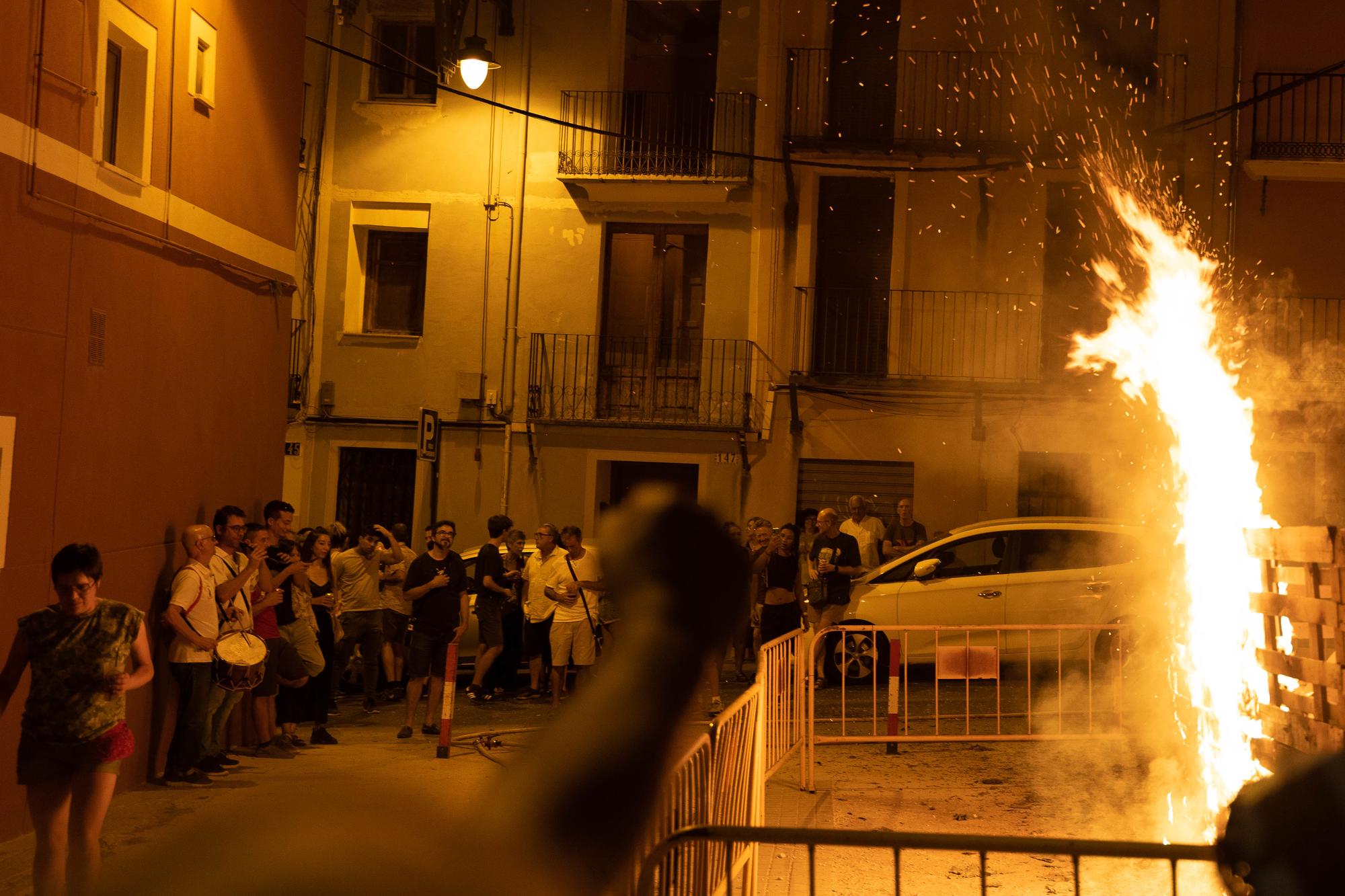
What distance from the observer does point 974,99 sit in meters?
19.6

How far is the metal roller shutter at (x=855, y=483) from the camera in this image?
63.3 feet

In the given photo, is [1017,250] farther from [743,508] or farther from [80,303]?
[80,303]

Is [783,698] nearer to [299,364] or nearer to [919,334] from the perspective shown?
[919,334]

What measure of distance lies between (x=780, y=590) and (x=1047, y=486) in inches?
284

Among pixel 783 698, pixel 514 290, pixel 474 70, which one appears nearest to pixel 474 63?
pixel 474 70

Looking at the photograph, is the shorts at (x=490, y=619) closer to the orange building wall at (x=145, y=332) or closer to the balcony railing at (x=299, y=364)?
the orange building wall at (x=145, y=332)

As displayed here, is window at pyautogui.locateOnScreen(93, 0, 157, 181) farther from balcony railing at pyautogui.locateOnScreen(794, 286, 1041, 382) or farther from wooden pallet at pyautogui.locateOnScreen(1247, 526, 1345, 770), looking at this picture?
balcony railing at pyautogui.locateOnScreen(794, 286, 1041, 382)

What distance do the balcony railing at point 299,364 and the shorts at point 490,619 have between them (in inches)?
327

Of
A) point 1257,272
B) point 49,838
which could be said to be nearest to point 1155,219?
point 1257,272

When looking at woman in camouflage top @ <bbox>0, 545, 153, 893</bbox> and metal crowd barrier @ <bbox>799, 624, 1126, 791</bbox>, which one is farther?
metal crowd barrier @ <bbox>799, 624, 1126, 791</bbox>

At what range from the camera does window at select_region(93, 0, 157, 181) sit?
28.9 feet

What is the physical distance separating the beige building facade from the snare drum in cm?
1026

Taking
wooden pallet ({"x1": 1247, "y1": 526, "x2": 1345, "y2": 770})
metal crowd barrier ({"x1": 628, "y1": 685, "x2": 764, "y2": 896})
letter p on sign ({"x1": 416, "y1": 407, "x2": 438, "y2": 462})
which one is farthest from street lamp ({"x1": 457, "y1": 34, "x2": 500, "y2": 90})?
wooden pallet ({"x1": 1247, "y1": 526, "x2": 1345, "y2": 770})

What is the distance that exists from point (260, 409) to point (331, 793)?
33.2ft
